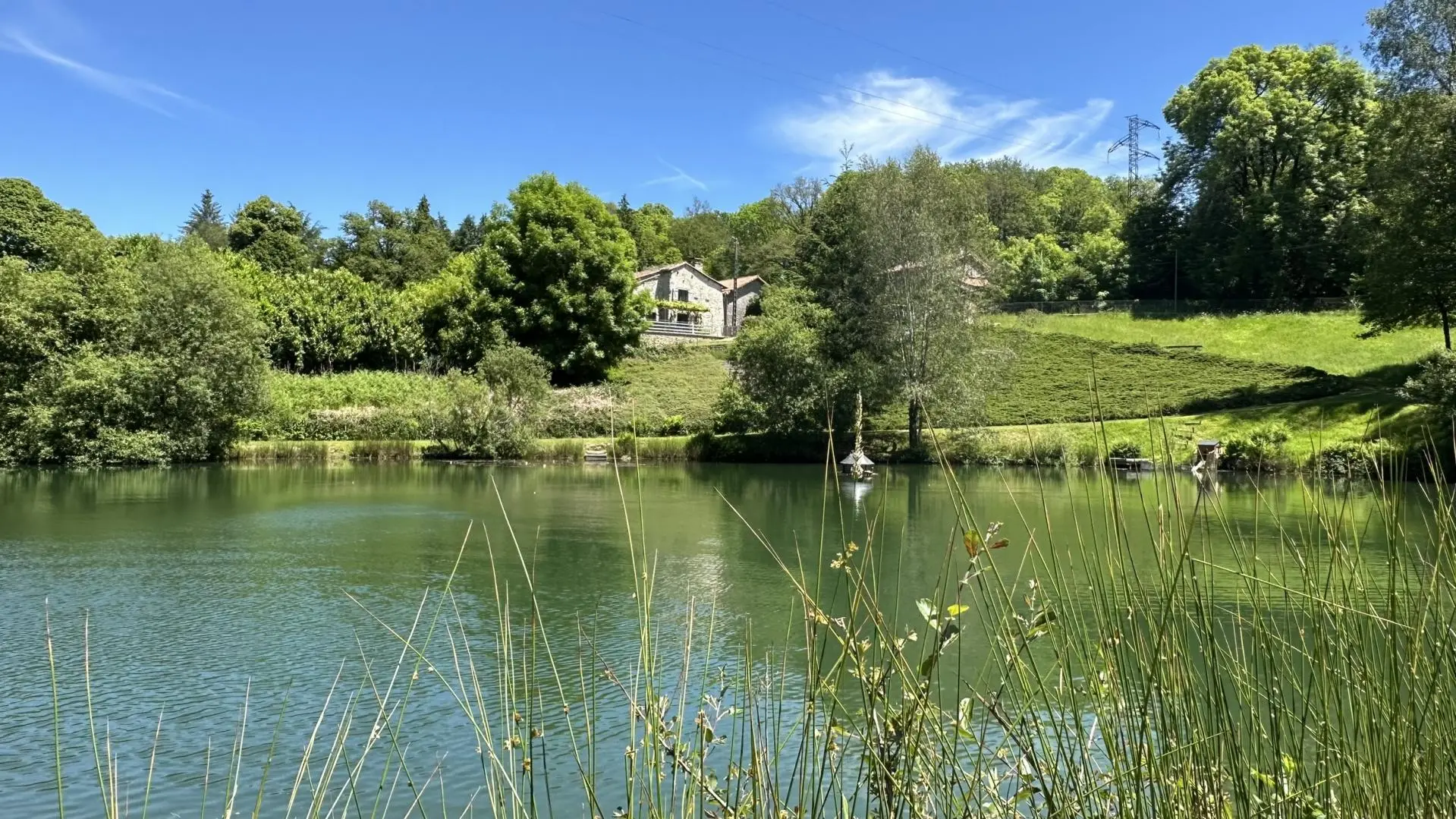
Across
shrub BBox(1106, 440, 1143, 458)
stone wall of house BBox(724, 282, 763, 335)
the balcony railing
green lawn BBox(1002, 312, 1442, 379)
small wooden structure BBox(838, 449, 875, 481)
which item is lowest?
small wooden structure BBox(838, 449, 875, 481)

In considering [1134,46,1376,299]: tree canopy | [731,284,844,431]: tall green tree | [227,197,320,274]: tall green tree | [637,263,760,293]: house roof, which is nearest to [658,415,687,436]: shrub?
[731,284,844,431]: tall green tree

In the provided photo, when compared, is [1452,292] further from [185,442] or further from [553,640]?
[185,442]

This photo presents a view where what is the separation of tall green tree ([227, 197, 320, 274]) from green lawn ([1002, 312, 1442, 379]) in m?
35.4

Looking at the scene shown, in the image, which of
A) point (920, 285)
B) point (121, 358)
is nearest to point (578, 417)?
point (920, 285)

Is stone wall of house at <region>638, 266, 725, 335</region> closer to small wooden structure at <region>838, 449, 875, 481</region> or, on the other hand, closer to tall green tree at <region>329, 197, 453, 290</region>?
tall green tree at <region>329, 197, 453, 290</region>

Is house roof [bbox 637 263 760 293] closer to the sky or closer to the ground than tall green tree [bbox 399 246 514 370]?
closer to the sky

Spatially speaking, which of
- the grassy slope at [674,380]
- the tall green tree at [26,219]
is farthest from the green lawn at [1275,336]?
the tall green tree at [26,219]

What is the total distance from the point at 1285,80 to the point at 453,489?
1425 inches

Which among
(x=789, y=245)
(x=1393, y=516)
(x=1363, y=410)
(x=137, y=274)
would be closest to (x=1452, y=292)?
(x=1363, y=410)

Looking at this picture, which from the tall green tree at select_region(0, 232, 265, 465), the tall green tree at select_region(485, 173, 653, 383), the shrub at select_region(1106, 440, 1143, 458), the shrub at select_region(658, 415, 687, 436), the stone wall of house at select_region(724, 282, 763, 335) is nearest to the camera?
the shrub at select_region(1106, 440, 1143, 458)

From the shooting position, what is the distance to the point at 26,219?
41.3 metres

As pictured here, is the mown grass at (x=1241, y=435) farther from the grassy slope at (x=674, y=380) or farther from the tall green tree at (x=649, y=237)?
the tall green tree at (x=649, y=237)

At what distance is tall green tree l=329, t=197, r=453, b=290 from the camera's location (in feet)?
159

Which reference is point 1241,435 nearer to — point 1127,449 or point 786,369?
point 1127,449
